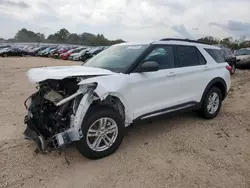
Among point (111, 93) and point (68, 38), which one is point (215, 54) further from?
point (68, 38)

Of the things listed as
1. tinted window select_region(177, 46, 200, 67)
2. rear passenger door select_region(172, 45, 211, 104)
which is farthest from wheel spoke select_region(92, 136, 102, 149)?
tinted window select_region(177, 46, 200, 67)

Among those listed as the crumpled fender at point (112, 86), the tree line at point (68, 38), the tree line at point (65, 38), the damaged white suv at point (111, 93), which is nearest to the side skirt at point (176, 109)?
the damaged white suv at point (111, 93)

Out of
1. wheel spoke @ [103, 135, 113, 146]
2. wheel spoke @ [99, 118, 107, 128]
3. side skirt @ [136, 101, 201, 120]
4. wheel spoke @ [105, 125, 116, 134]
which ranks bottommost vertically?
wheel spoke @ [103, 135, 113, 146]

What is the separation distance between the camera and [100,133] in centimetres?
365

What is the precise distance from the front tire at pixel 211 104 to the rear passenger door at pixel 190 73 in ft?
0.87

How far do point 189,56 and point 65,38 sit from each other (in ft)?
344

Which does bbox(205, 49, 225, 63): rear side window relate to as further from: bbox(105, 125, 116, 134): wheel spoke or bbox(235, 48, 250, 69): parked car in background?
bbox(235, 48, 250, 69): parked car in background

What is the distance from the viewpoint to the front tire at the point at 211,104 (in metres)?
5.42

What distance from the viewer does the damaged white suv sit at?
3.47 meters

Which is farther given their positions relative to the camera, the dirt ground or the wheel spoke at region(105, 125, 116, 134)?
the wheel spoke at region(105, 125, 116, 134)

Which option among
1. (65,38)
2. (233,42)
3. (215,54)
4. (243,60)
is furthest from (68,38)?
(215,54)

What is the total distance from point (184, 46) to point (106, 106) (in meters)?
2.30

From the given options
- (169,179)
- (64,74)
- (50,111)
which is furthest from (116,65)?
(169,179)

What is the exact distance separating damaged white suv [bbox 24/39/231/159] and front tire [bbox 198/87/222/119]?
0.17 meters
